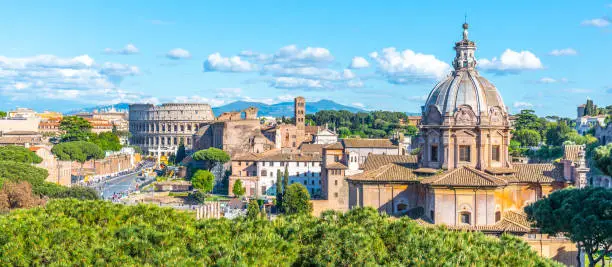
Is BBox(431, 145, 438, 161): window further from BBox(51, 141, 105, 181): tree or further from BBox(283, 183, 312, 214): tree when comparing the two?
BBox(51, 141, 105, 181): tree

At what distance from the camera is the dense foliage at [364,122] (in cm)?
12238

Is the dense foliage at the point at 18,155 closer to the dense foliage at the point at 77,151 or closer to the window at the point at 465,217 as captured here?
the dense foliage at the point at 77,151

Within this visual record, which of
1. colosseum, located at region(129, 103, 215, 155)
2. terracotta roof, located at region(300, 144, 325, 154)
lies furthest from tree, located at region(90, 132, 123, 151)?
terracotta roof, located at region(300, 144, 325, 154)

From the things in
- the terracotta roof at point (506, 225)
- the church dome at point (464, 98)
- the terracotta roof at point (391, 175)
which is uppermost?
the church dome at point (464, 98)

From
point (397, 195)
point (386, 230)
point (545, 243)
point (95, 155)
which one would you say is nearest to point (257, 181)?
point (95, 155)

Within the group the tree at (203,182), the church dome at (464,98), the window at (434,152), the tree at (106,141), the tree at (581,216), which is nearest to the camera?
the tree at (581,216)

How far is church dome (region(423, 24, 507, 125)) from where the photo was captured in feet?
97.8

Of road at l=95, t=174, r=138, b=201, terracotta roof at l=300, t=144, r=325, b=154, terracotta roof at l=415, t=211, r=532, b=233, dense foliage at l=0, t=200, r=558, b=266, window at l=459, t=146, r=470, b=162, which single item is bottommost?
road at l=95, t=174, r=138, b=201

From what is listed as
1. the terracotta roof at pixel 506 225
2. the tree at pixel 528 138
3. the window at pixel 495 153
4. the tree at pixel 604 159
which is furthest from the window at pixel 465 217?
the tree at pixel 528 138

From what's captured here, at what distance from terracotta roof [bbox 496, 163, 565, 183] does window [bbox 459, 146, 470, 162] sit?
59.4 inches

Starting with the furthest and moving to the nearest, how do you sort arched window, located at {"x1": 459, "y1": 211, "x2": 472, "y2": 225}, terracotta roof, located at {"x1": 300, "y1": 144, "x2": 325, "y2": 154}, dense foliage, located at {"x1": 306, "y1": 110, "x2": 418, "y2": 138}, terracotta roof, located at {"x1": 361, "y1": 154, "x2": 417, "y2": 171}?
dense foliage, located at {"x1": 306, "y1": 110, "x2": 418, "y2": 138} → terracotta roof, located at {"x1": 300, "y1": 144, "x2": 325, "y2": 154} → terracotta roof, located at {"x1": 361, "y1": 154, "x2": 417, "y2": 171} → arched window, located at {"x1": 459, "y1": 211, "x2": 472, "y2": 225}

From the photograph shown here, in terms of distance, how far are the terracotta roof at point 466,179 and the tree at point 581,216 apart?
229cm

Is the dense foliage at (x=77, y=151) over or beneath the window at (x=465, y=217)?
over

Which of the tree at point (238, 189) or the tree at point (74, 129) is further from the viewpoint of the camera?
the tree at point (74, 129)
